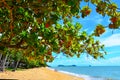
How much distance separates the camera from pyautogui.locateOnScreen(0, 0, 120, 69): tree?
Result: 24.5 ft

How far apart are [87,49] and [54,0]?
15.2 feet

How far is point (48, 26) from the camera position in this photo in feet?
25.3

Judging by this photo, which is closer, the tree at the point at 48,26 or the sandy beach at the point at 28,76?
the tree at the point at 48,26

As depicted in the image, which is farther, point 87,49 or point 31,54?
point 31,54

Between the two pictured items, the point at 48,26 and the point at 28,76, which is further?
the point at 28,76

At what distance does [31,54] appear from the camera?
12742mm

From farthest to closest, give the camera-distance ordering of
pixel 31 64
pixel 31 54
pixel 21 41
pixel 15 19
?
pixel 31 64 → pixel 31 54 → pixel 21 41 → pixel 15 19

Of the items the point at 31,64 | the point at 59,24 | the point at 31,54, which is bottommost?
the point at 31,54

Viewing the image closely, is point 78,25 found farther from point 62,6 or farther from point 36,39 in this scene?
point 62,6

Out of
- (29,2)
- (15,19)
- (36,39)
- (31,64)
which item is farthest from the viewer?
(31,64)

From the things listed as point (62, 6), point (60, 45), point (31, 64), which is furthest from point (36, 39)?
point (31, 64)

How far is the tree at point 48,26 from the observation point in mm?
7453

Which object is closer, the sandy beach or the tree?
the tree

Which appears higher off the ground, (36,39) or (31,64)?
(31,64)
